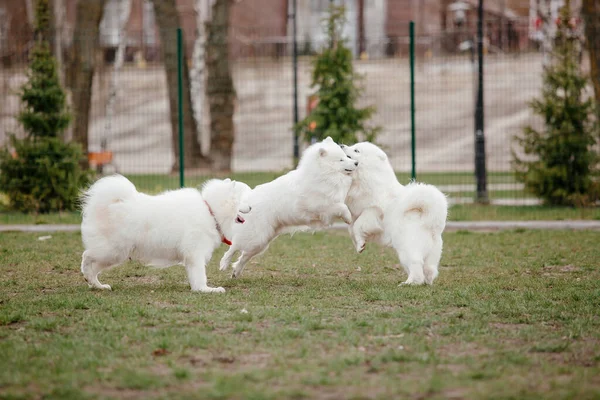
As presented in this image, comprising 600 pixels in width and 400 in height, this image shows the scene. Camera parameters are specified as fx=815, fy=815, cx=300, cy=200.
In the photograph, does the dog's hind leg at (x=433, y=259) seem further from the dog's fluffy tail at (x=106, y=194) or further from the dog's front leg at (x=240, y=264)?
the dog's fluffy tail at (x=106, y=194)

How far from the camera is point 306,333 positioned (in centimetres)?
606

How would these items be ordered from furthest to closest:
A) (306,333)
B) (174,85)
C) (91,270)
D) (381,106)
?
(381,106), (174,85), (91,270), (306,333)

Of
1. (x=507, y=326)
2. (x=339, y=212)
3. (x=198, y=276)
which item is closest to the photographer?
(x=507, y=326)

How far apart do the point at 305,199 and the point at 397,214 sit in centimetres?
94

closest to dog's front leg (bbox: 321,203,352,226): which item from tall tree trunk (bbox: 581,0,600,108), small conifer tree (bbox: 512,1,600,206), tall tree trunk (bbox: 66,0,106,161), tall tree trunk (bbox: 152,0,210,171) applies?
small conifer tree (bbox: 512,1,600,206)

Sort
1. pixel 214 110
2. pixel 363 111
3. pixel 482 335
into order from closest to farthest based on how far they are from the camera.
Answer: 1. pixel 482 335
2. pixel 363 111
3. pixel 214 110

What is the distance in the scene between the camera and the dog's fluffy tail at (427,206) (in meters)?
7.92

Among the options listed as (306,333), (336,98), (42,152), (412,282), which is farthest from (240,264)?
(42,152)

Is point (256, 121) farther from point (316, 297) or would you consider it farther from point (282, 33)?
point (316, 297)

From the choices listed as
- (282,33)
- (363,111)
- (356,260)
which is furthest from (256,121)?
(356,260)

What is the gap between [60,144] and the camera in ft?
50.3

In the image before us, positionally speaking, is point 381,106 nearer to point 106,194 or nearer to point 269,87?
point 269,87

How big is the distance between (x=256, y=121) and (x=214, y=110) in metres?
9.90

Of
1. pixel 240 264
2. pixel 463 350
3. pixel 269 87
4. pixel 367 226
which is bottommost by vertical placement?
pixel 463 350
